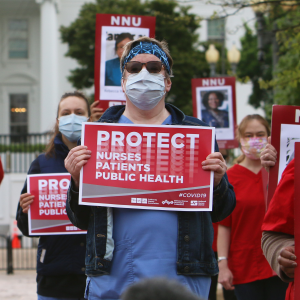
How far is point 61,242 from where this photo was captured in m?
3.62

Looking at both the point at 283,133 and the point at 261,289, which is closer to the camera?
the point at 283,133

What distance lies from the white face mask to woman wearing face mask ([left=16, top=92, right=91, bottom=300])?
120cm

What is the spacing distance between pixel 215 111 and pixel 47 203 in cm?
→ 343

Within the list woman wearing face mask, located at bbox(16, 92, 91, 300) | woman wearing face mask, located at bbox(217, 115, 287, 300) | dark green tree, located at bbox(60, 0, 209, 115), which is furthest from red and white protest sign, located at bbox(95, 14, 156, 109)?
dark green tree, located at bbox(60, 0, 209, 115)

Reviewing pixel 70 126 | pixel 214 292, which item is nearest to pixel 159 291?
pixel 70 126

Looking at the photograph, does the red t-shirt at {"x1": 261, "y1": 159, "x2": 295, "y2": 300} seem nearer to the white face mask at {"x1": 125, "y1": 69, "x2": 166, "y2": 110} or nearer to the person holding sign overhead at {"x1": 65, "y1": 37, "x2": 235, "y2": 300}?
the person holding sign overhead at {"x1": 65, "y1": 37, "x2": 235, "y2": 300}

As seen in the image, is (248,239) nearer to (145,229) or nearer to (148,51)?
(145,229)

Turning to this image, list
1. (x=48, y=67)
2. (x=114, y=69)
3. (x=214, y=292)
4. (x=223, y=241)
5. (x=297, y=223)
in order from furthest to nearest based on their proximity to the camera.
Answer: (x=48, y=67) → (x=214, y=292) → (x=114, y=69) → (x=223, y=241) → (x=297, y=223)

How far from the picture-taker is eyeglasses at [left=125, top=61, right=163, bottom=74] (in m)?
2.65

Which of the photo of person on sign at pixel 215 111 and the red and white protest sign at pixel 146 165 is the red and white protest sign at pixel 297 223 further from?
the photo of person on sign at pixel 215 111

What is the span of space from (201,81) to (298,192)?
4794mm

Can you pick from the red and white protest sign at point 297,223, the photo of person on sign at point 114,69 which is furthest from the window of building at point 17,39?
the red and white protest sign at point 297,223

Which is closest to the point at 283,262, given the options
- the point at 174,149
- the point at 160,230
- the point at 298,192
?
the point at 298,192

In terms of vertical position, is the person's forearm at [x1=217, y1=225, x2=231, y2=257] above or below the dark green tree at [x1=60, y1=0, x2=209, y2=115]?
below
